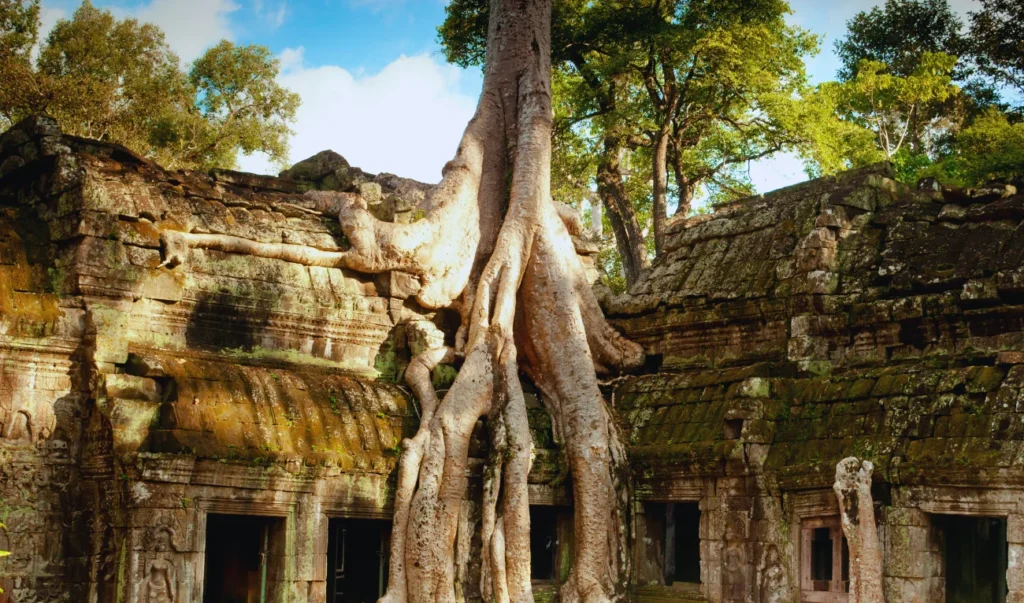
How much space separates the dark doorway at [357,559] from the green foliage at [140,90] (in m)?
11.8

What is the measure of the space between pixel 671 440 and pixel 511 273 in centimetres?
246

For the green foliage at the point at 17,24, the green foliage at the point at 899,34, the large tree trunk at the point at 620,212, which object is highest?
the green foliage at the point at 899,34

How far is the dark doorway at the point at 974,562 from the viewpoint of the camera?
1358cm

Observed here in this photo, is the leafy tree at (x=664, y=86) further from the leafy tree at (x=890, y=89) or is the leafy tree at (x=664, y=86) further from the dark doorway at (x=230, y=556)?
the dark doorway at (x=230, y=556)

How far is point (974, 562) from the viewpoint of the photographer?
547 inches

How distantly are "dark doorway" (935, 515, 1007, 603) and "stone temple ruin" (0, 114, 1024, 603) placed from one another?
1.3 inches

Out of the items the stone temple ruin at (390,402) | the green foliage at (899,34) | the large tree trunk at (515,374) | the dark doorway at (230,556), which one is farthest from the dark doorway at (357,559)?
the green foliage at (899,34)

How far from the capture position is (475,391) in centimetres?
1473

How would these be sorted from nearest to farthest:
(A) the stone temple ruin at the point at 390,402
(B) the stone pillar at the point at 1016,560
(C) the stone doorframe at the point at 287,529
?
(B) the stone pillar at the point at 1016,560
(A) the stone temple ruin at the point at 390,402
(C) the stone doorframe at the point at 287,529

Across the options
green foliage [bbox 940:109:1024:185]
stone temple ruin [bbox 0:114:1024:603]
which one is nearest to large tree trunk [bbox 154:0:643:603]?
stone temple ruin [bbox 0:114:1024:603]

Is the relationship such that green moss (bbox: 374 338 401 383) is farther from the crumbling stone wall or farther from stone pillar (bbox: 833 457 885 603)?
stone pillar (bbox: 833 457 885 603)

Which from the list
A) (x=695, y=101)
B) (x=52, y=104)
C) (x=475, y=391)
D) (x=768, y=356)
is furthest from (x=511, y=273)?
(x=52, y=104)

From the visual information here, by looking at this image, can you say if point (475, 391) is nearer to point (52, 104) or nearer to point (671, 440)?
point (671, 440)

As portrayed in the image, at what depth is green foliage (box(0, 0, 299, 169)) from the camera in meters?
24.0
